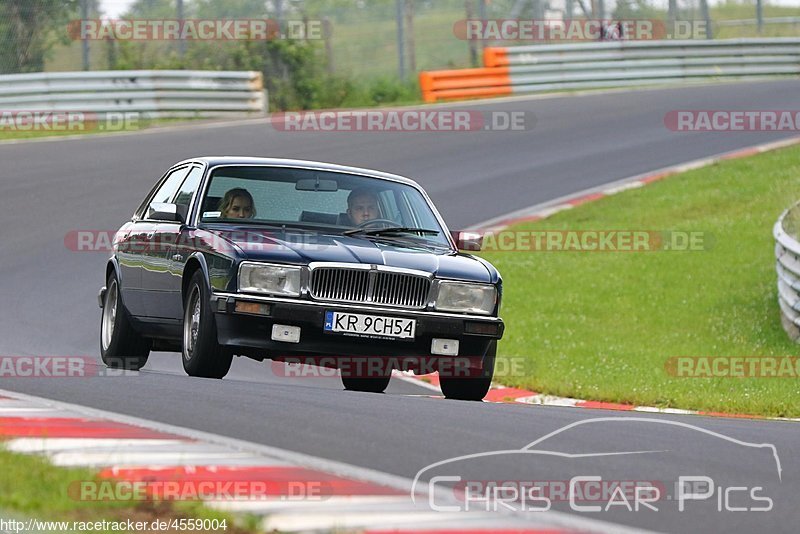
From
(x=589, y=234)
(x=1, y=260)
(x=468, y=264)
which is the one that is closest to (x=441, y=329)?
(x=468, y=264)

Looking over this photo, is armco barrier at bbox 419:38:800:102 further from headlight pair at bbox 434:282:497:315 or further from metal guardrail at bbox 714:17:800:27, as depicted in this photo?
headlight pair at bbox 434:282:497:315

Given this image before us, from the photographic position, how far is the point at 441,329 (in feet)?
27.8

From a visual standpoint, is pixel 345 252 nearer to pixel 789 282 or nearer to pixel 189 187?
pixel 189 187

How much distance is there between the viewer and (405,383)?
452 inches

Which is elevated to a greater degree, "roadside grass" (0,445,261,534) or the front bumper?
"roadside grass" (0,445,261,534)

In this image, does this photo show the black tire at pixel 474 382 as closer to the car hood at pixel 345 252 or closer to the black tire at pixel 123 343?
the car hood at pixel 345 252

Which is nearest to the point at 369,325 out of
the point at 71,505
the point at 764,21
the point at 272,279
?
the point at 272,279

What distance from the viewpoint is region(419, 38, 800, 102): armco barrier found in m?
28.8

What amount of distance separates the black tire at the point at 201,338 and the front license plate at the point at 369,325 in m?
0.64

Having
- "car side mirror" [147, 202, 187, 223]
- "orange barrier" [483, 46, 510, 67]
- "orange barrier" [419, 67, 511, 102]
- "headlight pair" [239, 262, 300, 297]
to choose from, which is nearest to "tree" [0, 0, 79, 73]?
"orange barrier" [419, 67, 511, 102]

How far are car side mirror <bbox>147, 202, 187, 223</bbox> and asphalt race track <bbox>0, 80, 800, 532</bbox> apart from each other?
44.1 inches

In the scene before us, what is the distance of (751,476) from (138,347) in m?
5.53

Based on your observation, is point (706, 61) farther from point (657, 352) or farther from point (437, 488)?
point (437, 488)

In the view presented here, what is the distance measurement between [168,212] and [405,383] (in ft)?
10.2
